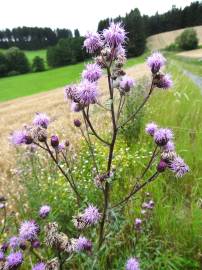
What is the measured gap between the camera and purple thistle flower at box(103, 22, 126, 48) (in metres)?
2.50

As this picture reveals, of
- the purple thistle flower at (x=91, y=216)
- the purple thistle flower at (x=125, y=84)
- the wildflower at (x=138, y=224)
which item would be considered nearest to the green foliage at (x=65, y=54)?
the wildflower at (x=138, y=224)

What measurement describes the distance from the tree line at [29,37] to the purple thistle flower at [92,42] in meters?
105

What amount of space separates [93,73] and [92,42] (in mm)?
190

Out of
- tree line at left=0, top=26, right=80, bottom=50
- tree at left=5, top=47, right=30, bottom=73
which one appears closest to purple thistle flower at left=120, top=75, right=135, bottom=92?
tree at left=5, top=47, right=30, bottom=73

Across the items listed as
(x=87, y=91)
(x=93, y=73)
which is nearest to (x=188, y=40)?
(x=93, y=73)

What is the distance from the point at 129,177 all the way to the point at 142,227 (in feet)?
3.56

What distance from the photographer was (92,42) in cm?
257

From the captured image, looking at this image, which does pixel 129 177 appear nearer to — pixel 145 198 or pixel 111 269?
pixel 145 198

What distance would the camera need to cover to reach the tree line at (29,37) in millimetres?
105119

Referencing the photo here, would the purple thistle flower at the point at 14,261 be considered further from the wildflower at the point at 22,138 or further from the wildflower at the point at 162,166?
the wildflower at the point at 162,166

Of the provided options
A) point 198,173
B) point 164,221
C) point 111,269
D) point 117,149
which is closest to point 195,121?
point 117,149

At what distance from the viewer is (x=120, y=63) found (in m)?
2.78

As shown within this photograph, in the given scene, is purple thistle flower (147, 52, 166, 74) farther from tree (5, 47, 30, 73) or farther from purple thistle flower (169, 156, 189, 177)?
tree (5, 47, 30, 73)

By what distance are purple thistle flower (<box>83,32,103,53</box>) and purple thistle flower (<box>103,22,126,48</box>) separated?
2.4 inches
